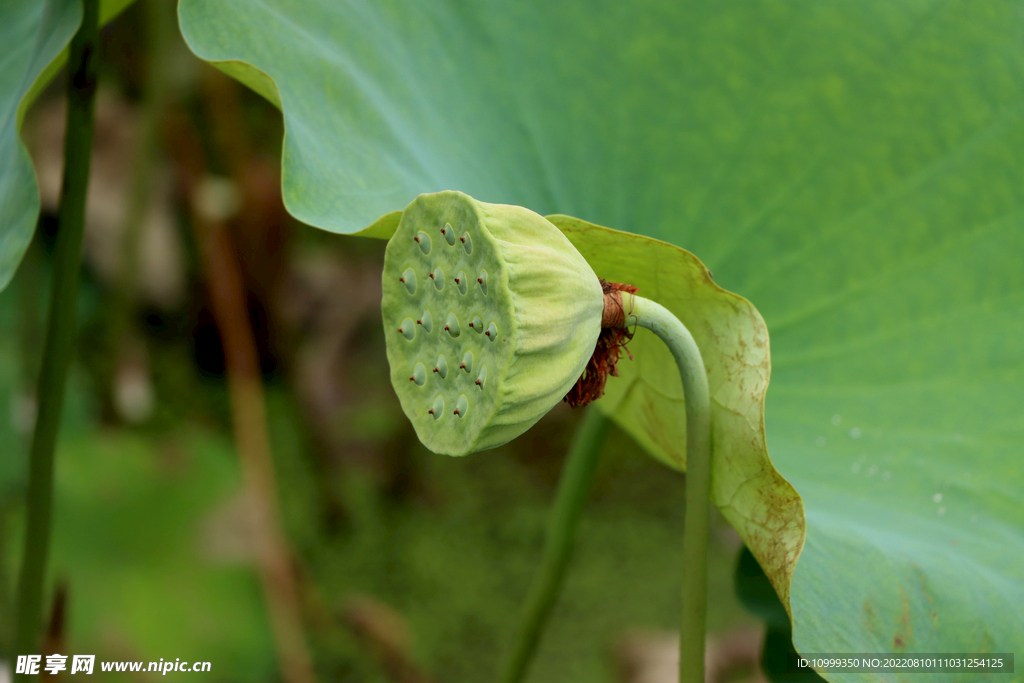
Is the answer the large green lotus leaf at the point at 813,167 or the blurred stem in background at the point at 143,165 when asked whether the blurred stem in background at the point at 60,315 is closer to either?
the large green lotus leaf at the point at 813,167

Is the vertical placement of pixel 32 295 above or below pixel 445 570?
above

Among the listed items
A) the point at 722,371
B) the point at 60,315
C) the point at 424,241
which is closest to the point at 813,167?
the point at 722,371

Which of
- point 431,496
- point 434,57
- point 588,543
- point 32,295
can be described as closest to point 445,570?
point 431,496

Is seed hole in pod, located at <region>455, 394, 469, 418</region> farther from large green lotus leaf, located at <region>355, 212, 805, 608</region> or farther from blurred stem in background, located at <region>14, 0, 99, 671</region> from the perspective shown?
blurred stem in background, located at <region>14, 0, 99, 671</region>

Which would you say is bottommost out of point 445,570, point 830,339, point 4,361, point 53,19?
point 445,570

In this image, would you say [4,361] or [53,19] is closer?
[53,19]

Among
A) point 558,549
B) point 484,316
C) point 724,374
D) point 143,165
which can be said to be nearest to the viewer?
point 484,316

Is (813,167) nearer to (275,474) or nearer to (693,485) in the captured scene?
(693,485)

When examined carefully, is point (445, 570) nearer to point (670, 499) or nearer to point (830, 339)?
point (670, 499)
